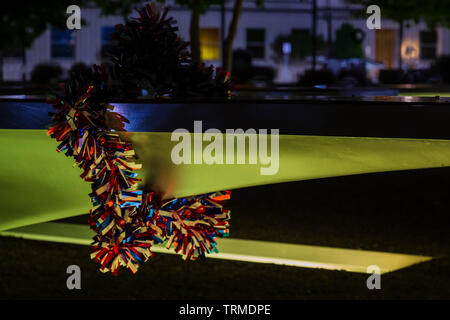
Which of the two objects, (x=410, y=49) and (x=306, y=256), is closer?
(x=306, y=256)

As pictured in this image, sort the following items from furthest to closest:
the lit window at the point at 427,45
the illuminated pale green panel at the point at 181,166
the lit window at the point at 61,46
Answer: the lit window at the point at 427,45, the lit window at the point at 61,46, the illuminated pale green panel at the point at 181,166

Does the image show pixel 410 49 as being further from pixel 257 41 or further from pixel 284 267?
pixel 284 267

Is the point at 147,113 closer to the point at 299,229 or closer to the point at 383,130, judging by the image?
the point at 383,130

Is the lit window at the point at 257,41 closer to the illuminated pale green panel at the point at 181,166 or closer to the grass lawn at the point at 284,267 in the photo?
the grass lawn at the point at 284,267

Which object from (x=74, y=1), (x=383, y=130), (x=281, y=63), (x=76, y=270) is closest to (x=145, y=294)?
(x=76, y=270)

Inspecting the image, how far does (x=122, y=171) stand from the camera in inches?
105

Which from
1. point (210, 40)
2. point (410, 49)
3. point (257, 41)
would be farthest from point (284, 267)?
point (410, 49)

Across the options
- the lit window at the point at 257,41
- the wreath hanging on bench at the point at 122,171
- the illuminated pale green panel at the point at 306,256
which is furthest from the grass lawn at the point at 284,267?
the lit window at the point at 257,41

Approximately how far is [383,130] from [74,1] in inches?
405

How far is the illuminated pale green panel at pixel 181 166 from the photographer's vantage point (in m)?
2.62

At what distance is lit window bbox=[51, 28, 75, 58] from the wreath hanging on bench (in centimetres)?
2337

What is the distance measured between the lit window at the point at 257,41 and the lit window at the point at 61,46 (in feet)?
21.0

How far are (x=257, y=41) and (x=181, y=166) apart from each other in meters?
24.9

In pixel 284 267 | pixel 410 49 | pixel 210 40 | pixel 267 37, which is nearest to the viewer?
pixel 284 267
